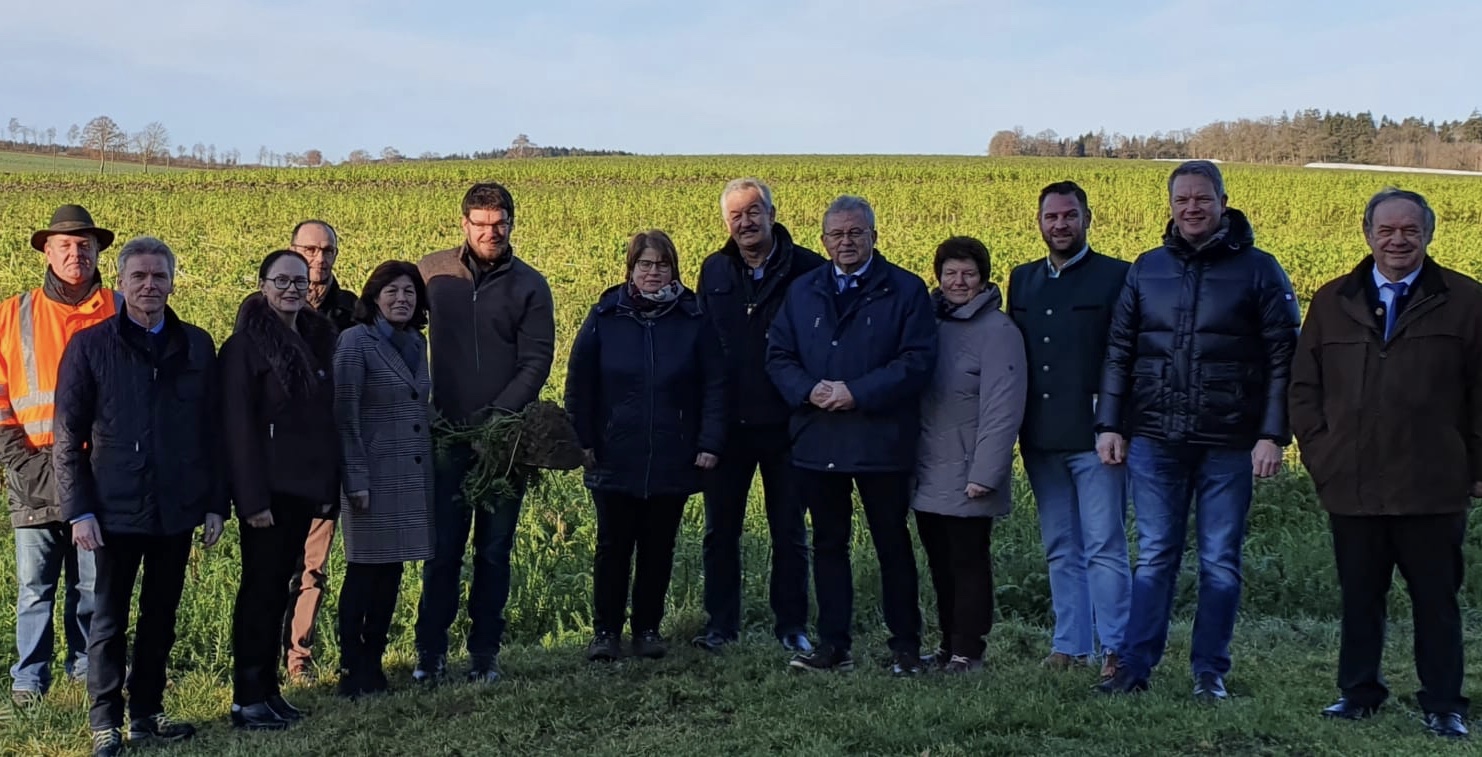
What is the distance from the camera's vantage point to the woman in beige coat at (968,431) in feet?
18.3

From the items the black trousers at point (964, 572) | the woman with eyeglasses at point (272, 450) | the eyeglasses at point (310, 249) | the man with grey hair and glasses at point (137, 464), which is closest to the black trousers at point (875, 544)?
the black trousers at point (964, 572)

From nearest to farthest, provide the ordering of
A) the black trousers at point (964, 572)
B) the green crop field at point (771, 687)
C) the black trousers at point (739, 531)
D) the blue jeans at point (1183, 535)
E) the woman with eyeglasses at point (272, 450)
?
the green crop field at point (771, 687), the woman with eyeglasses at point (272, 450), the blue jeans at point (1183, 535), the black trousers at point (964, 572), the black trousers at point (739, 531)

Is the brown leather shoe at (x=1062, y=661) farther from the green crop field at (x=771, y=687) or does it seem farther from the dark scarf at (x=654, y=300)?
the dark scarf at (x=654, y=300)

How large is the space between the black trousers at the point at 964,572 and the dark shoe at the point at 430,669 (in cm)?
234

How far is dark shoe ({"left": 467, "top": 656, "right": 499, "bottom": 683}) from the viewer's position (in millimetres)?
5836

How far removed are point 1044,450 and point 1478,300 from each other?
182cm

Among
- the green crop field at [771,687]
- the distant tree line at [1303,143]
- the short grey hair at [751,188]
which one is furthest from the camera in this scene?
the distant tree line at [1303,143]

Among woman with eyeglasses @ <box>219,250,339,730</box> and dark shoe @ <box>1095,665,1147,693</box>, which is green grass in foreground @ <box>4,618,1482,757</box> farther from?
woman with eyeglasses @ <box>219,250,339,730</box>

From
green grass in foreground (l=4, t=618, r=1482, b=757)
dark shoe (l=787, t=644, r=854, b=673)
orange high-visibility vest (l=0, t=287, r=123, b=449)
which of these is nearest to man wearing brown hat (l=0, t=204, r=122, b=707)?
orange high-visibility vest (l=0, t=287, r=123, b=449)

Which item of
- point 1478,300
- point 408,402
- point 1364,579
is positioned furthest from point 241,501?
point 1478,300

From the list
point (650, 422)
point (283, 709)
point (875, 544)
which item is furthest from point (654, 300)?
point (283, 709)

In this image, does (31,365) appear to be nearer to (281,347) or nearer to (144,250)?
(144,250)

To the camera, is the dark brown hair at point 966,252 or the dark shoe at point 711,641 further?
the dark shoe at point 711,641

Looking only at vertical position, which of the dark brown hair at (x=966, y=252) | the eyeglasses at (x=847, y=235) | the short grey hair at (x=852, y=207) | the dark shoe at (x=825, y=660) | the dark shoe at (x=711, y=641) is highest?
the short grey hair at (x=852, y=207)
